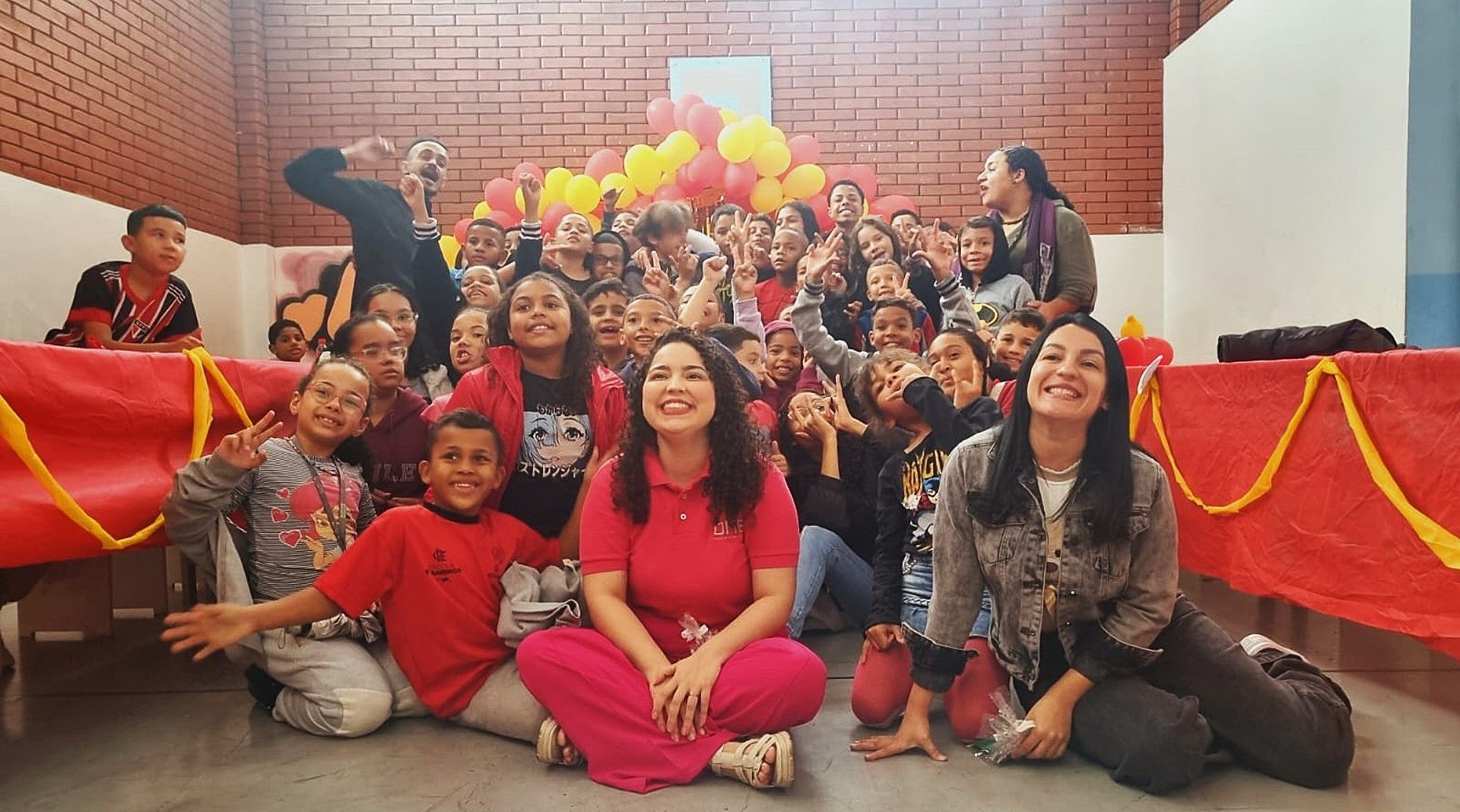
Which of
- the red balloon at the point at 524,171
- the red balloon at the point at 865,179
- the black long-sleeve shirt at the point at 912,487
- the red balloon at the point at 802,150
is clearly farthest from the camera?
the red balloon at the point at 865,179

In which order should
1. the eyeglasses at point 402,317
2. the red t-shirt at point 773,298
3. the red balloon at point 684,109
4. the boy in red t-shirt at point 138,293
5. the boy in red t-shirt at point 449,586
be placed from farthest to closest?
1. the red balloon at point 684,109
2. the red t-shirt at point 773,298
3. the boy in red t-shirt at point 138,293
4. the eyeglasses at point 402,317
5. the boy in red t-shirt at point 449,586

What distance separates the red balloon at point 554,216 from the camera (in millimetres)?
5523

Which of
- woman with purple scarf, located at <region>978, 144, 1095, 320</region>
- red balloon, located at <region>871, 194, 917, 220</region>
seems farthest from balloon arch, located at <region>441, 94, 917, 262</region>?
woman with purple scarf, located at <region>978, 144, 1095, 320</region>

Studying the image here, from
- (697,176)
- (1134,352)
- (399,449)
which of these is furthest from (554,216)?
(1134,352)

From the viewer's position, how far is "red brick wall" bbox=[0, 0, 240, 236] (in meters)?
4.56

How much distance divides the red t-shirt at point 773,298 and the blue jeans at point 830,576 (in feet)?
5.52

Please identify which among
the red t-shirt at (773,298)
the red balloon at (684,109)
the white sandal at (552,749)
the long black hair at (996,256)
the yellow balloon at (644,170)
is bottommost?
the white sandal at (552,749)

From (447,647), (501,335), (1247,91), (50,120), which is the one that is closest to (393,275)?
(50,120)

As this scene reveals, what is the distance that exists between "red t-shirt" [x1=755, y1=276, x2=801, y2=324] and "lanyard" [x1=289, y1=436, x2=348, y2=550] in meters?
2.10

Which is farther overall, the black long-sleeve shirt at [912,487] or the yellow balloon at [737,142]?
the yellow balloon at [737,142]

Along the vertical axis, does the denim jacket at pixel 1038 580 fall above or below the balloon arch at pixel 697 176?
below

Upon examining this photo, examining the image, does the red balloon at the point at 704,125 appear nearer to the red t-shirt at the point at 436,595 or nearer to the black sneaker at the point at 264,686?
the red t-shirt at the point at 436,595

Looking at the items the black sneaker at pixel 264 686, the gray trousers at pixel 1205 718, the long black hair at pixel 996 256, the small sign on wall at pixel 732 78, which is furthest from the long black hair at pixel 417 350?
the small sign on wall at pixel 732 78

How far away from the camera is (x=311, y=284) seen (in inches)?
265
